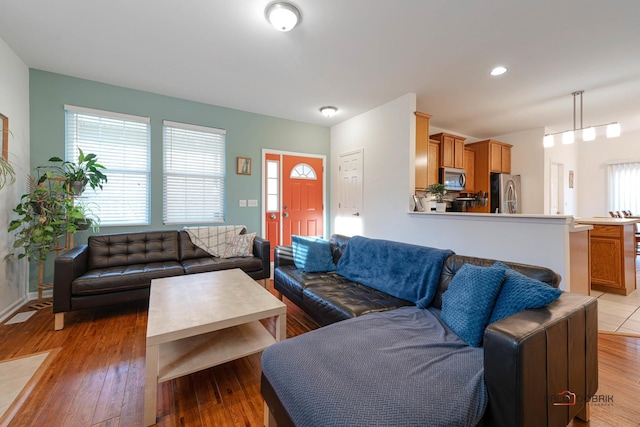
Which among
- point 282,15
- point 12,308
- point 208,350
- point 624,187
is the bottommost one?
point 12,308

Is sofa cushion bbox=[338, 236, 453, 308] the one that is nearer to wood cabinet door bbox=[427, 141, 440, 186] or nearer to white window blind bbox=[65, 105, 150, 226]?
wood cabinet door bbox=[427, 141, 440, 186]

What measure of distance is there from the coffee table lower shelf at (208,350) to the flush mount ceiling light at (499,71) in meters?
3.56

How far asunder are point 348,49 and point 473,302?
2.45 metres

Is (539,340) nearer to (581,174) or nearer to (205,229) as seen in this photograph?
(205,229)

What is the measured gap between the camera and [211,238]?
352 cm

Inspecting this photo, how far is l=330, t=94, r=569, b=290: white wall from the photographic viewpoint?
7.95 feet

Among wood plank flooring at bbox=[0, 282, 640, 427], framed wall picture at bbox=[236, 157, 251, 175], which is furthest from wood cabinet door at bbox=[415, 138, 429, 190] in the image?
framed wall picture at bbox=[236, 157, 251, 175]

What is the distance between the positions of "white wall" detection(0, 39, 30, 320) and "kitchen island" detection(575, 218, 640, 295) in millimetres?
6323

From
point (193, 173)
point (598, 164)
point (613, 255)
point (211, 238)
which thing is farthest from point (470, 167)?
point (193, 173)

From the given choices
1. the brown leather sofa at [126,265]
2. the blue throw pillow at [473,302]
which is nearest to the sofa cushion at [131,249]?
the brown leather sofa at [126,265]

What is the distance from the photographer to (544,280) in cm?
152

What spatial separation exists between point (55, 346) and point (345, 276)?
8.00 ft

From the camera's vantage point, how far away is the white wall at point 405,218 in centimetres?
242

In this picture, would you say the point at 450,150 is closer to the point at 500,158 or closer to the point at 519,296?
the point at 500,158
